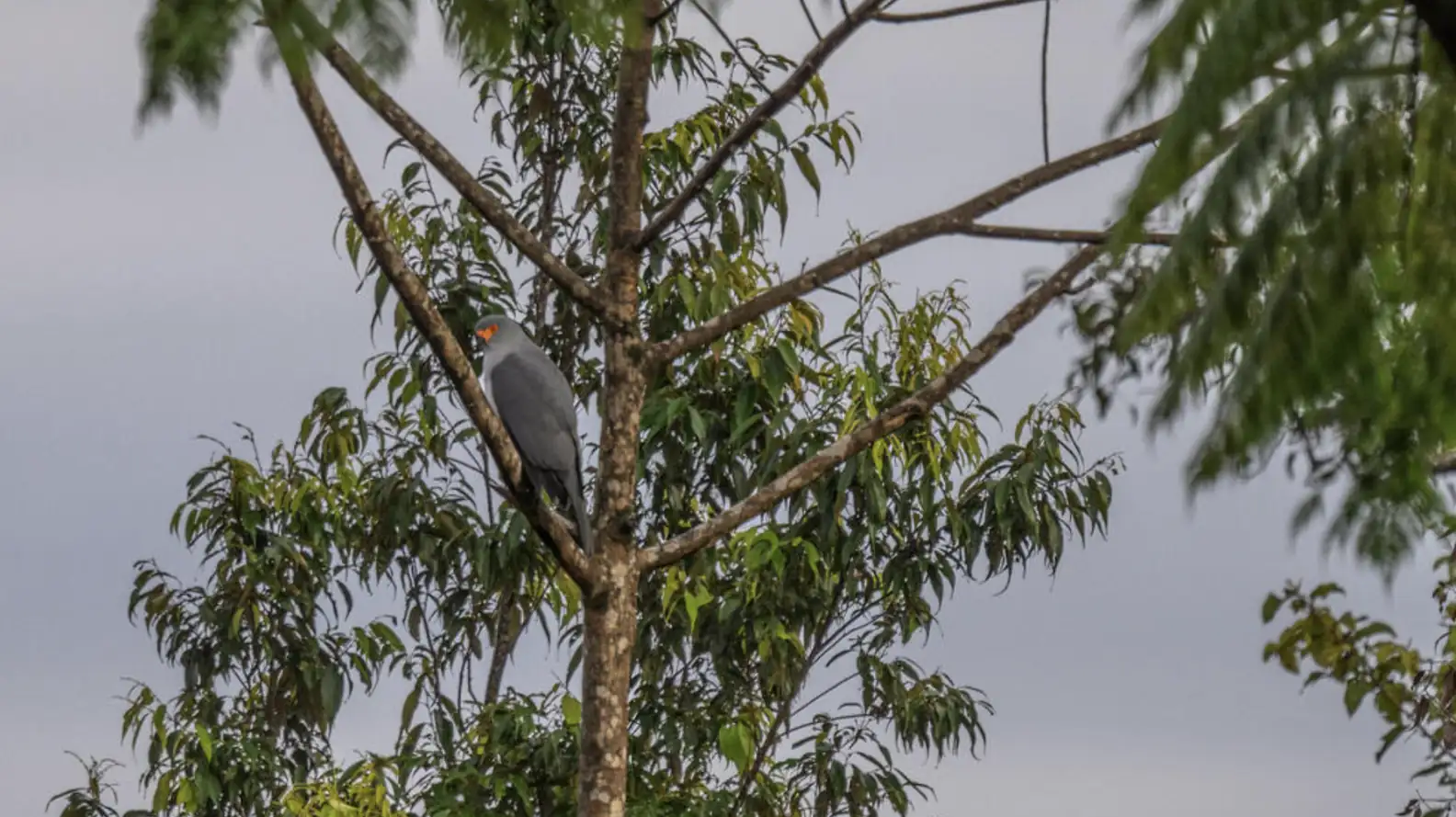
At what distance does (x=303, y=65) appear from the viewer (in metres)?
1.86

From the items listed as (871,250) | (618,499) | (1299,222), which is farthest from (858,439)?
(1299,222)

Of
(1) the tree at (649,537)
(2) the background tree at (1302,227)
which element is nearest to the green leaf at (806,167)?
(1) the tree at (649,537)

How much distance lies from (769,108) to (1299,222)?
2081mm

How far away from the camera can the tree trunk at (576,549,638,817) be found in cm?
386

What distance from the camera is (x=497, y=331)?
18.3ft

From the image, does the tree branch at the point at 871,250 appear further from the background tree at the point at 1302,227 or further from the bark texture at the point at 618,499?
the background tree at the point at 1302,227

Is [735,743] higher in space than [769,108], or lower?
lower

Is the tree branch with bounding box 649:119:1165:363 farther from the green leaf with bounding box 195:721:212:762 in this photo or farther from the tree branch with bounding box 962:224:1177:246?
the green leaf with bounding box 195:721:212:762

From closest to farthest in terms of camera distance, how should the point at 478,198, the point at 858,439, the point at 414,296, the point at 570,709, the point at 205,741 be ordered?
the point at 414,296 → the point at 478,198 → the point at 858,439 → the point at 570,709 → the point at 205,741

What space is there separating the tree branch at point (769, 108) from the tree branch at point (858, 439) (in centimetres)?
60

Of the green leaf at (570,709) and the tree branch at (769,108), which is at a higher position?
the tree branch at (769,108)

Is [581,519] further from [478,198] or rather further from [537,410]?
[478,198]

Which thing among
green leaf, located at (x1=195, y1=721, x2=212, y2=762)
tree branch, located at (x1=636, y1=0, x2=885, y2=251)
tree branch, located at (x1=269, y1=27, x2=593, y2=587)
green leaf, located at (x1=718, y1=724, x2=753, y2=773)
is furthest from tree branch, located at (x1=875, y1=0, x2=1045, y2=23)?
green leaf, located at (x1=195, y1=721, x2=212, y2=762)

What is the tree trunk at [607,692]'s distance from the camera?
152 inches
